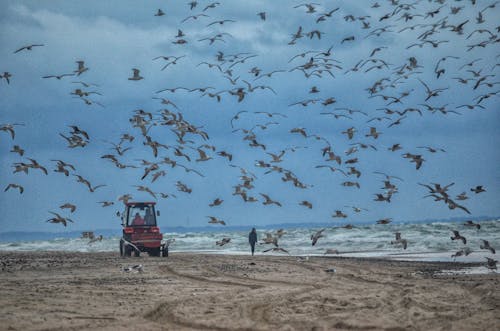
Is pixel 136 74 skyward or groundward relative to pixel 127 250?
skyward

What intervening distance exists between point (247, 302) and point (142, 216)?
67.7ft

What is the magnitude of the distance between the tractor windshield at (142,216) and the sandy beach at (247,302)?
452 inches

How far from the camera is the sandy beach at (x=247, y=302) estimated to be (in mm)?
12266

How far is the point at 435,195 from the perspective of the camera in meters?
20.9

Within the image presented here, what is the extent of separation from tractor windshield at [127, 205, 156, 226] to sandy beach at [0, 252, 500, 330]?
1149 cm

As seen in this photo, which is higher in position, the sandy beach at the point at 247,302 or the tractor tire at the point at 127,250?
the tractor tire at the point at 127,250

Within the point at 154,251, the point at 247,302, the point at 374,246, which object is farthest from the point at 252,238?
the point at 247,302

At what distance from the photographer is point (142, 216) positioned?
3497 centimetres

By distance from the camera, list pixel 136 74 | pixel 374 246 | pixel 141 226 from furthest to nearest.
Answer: pixel 374 246 → pixel 141 226 → pixel 136 74

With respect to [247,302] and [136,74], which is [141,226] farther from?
[247,302]

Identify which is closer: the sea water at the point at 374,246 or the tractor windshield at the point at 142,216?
the tractor windshield at the point at 142,216

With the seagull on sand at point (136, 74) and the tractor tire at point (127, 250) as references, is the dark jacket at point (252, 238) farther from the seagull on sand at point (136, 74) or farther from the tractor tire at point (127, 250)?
the seagull on sand at point (136, 74)

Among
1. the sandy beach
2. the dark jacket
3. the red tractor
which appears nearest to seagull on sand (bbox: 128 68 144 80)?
the sandy beach

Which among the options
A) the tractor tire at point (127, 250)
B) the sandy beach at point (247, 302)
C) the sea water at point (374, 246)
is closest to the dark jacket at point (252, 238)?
the sea water at point (374, 246)
